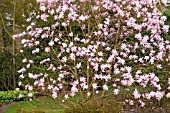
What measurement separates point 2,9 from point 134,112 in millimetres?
11478

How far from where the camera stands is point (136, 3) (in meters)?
8.23

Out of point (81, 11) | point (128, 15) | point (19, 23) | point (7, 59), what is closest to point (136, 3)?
point (128, 15)

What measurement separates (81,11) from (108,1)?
1.08 m

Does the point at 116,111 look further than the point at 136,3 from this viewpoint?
No

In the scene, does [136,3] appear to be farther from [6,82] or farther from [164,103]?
[6,82]

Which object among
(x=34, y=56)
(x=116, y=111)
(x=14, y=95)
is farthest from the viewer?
(x=34, y=56)

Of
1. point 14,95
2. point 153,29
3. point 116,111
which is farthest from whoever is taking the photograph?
point 14,95

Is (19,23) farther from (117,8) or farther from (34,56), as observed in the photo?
(117,8)

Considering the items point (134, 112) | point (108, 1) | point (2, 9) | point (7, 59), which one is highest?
point (2, 9)

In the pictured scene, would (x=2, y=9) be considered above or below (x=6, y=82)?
above

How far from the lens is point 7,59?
15.3m

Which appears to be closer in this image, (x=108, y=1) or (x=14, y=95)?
(x=108, y=1)

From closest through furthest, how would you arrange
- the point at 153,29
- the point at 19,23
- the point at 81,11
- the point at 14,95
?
the point at 153,29
the point at 81,11
the point at 14,95
the point at 19,23

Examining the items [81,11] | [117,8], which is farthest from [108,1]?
[81,11]
